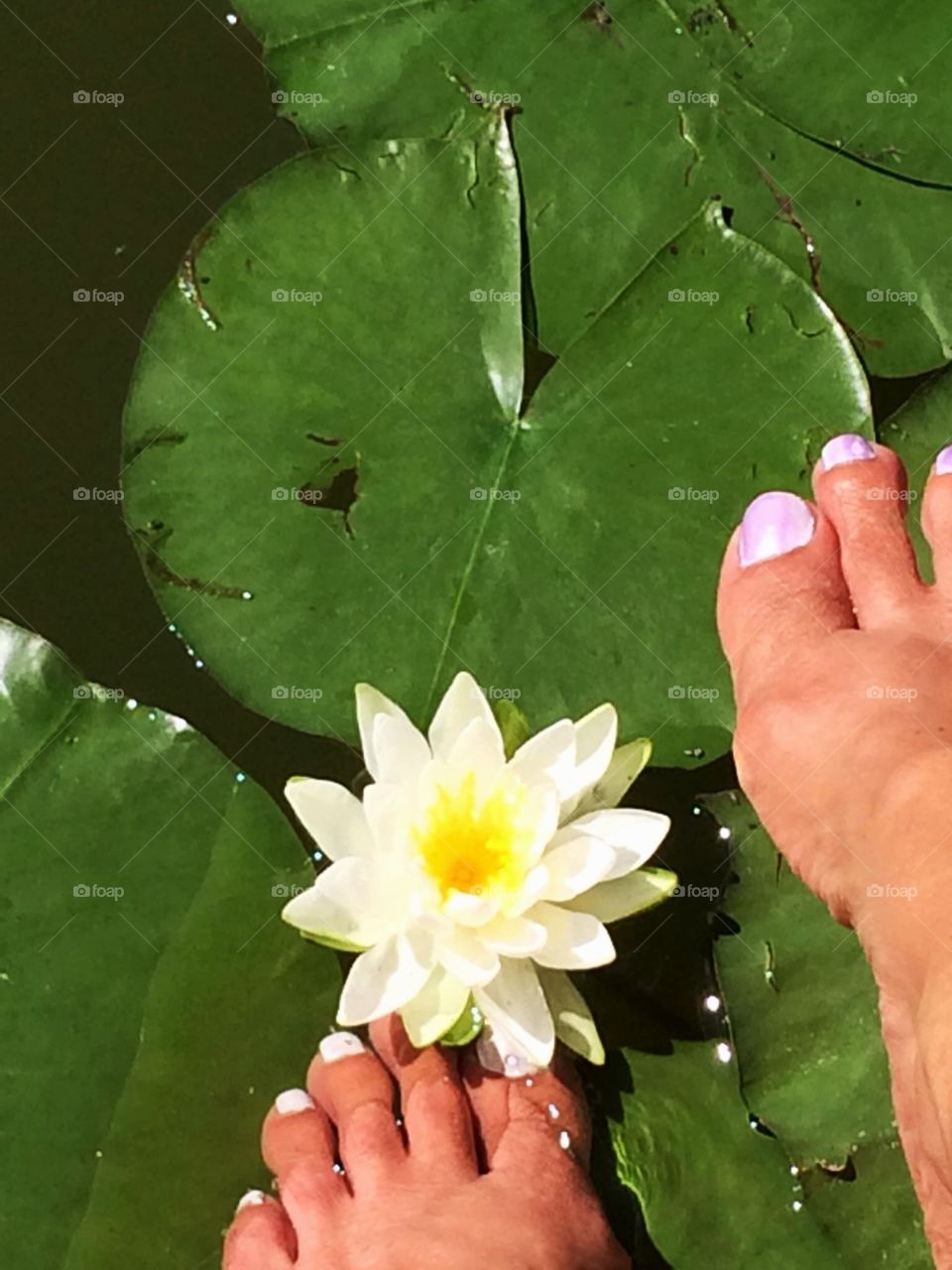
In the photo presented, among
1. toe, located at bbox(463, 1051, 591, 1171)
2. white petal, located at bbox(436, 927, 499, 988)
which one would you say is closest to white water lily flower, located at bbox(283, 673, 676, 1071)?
white petal, located at bbox(436, 927, 499, 988)

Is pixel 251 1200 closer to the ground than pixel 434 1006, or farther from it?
closer to the ground

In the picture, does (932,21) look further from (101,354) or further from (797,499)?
(101,354)

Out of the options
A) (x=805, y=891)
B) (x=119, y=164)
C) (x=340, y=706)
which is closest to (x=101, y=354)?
(x=119, y=164)

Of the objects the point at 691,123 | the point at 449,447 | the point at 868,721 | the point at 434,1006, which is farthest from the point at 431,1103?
the point at 691,123

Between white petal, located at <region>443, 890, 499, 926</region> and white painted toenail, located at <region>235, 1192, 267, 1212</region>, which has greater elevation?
white petal, located at <region>443, 890, 499, 926</region>

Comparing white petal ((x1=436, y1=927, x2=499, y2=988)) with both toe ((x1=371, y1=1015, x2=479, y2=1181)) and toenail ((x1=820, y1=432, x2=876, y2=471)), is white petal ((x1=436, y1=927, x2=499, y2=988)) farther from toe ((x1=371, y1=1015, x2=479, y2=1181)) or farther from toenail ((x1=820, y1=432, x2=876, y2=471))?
toenail ((x1=820, y1=432, x2=876, y2=471))

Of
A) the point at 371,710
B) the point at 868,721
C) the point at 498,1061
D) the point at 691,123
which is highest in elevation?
the point at 691,123

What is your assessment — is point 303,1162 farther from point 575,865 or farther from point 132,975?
point 575,865
